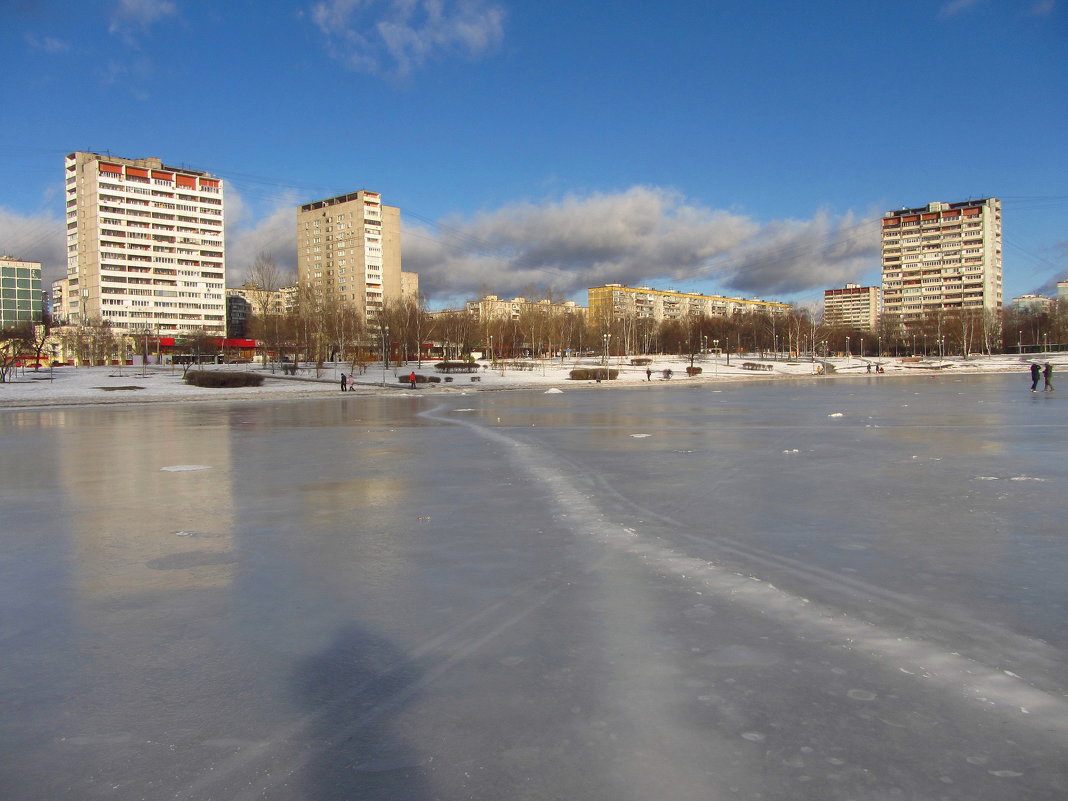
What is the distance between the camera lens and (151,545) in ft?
21.4

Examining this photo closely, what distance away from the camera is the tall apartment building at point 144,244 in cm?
11750

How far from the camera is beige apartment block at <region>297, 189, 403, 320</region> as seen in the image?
14388 centimetres

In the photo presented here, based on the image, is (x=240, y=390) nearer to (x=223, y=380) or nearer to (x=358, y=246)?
(x=223, y=380)

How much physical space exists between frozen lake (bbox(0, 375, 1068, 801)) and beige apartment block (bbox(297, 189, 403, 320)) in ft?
444

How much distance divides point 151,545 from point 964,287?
6665 inches

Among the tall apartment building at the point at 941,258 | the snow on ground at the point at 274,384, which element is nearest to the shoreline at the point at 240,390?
the snow on ground at the point at 274,384

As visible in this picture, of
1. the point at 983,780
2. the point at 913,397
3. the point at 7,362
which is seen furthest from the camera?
the point at 7,362

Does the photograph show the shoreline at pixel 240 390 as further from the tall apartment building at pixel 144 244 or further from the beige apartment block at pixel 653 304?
the beige apartment block at pixel 653 304

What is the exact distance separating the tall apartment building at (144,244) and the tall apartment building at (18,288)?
4728 cm

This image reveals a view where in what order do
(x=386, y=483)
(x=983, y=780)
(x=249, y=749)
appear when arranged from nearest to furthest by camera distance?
1. (x=983, y=780)
2. (x=249, y=749)
3. (x=386, y=483)

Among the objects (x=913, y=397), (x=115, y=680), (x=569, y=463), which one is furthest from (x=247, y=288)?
(x=115, y=680)

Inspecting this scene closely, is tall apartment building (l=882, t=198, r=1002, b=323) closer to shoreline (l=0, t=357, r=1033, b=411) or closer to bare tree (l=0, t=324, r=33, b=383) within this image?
shoreline (l=0, t=357, r=1033, b=411)

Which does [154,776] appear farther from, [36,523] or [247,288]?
[247,288]

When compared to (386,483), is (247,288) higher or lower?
higher
